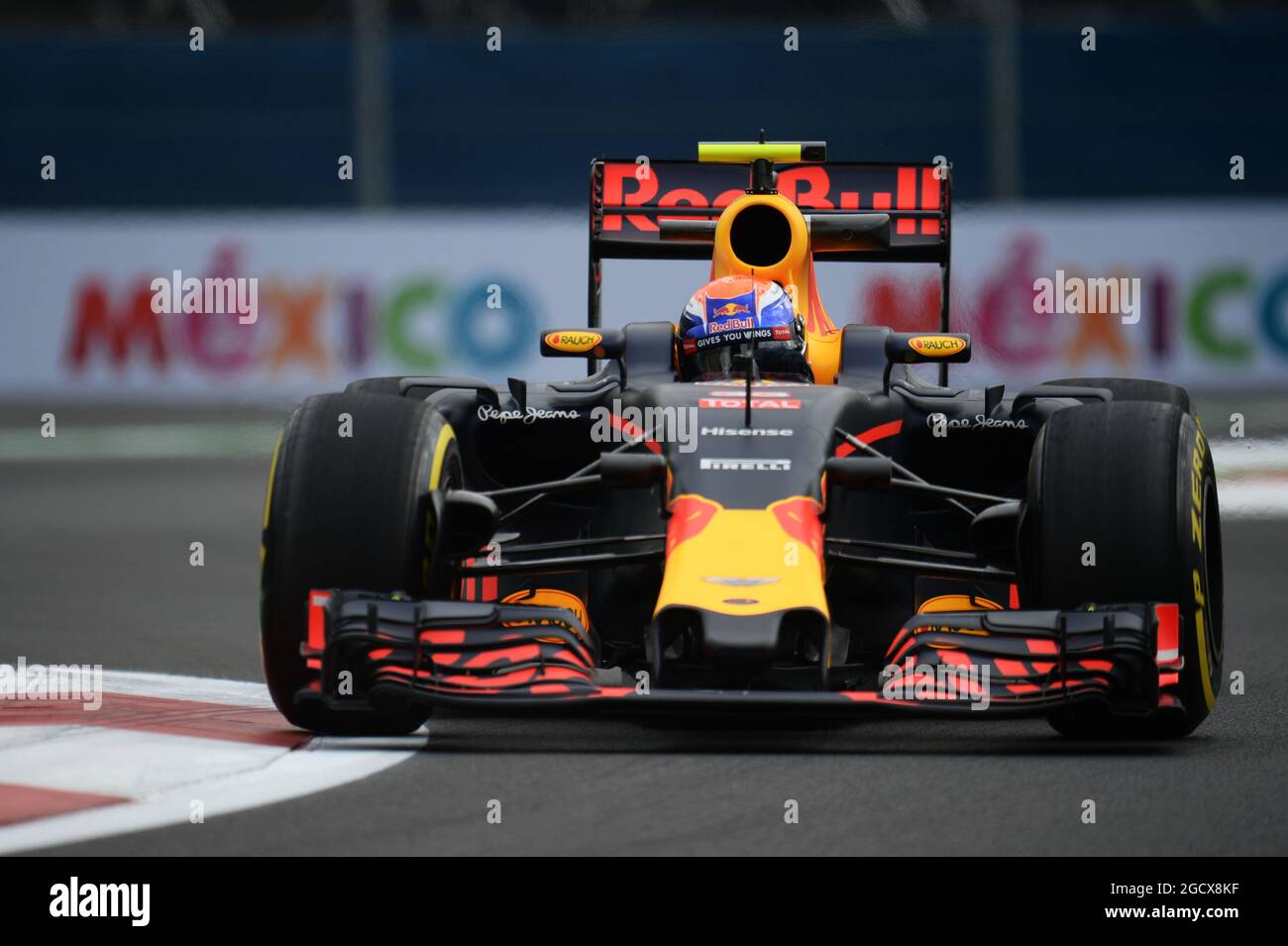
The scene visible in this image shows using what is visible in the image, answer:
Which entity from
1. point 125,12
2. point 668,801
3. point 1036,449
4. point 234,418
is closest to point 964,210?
point 234,418

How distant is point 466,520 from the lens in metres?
7.44

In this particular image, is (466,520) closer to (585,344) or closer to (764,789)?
(585,344)

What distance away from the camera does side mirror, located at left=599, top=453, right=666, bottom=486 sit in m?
7.35

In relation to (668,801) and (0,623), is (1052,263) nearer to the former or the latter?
(0,623)

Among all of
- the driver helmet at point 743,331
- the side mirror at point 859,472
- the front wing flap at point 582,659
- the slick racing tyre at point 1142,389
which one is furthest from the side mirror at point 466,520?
the slick racing tyre at point 1142,389

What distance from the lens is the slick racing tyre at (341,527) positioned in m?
7.13

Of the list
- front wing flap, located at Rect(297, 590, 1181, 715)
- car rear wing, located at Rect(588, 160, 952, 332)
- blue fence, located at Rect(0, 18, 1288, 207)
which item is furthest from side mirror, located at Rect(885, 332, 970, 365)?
blue fence, located at Rect(0, 18, 1288, 207)

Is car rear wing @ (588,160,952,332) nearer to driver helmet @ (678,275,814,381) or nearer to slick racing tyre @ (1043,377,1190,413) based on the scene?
slick racing tyre @ (1043,377,1190,413)

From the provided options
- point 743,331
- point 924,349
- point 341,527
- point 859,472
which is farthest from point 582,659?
point 924,349

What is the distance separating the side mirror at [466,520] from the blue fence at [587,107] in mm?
17715

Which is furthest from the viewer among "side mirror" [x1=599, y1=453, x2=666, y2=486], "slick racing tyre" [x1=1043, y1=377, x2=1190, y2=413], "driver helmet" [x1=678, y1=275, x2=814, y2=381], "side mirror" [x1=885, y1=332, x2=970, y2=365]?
"slick racing tyre" [x1=1043, y1=377, x2=1190, y2=413]

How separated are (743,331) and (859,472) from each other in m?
1.21

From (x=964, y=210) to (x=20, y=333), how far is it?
29.9 ft

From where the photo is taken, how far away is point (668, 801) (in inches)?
244
